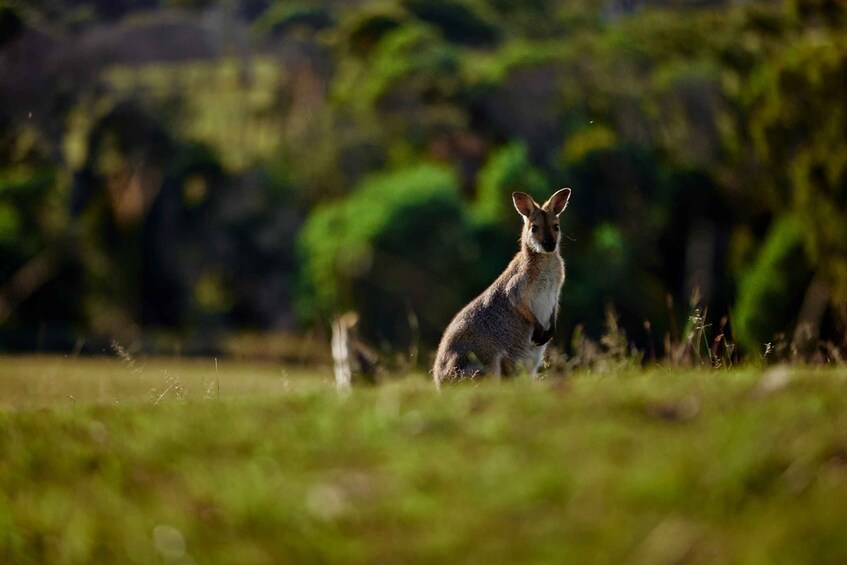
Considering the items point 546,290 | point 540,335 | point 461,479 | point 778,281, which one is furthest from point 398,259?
point 461,479

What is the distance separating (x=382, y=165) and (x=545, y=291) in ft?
122

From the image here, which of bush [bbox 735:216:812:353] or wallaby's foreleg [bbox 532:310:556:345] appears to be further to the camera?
bush [bbox 735:216:812:353]

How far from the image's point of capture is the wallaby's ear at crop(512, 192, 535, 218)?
361 inches

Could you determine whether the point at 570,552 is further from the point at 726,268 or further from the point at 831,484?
the point at 726,268

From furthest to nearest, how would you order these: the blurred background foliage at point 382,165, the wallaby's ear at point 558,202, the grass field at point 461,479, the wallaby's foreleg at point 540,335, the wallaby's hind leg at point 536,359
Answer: the blurred background foliage at point 382,165
the wallaby's ear at point 558,202
the wallaby's foreleg at point 540,335
the wallaby's hind leg at point 536,359
the grass field at point 461,479

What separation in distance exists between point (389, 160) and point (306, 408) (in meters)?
40.3

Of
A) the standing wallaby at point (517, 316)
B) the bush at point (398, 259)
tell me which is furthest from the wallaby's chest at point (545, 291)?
the bush at point (398, 259)

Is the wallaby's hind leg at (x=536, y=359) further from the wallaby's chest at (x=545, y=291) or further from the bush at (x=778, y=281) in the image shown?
the bush at (x=778, y=281)

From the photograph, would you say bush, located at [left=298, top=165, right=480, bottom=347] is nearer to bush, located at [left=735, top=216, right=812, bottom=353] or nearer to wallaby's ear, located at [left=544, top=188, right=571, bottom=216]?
bush, located at [left=735, top=216, right=812, bottom=353]

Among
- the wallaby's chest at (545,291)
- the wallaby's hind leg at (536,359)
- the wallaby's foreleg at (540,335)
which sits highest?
the wallaby's chest at (545,291)

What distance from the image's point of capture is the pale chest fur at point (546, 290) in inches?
334

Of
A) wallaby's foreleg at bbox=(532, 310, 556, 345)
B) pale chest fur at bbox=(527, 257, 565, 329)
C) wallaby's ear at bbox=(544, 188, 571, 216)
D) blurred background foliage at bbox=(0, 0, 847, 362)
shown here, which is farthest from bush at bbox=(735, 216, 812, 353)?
wallaby's foreleg at bbox=(532, 310, 556, 345)

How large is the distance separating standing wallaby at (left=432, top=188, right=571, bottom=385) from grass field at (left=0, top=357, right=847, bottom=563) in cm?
244

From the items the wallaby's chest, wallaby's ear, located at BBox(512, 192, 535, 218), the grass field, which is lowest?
the wallaby's chest
